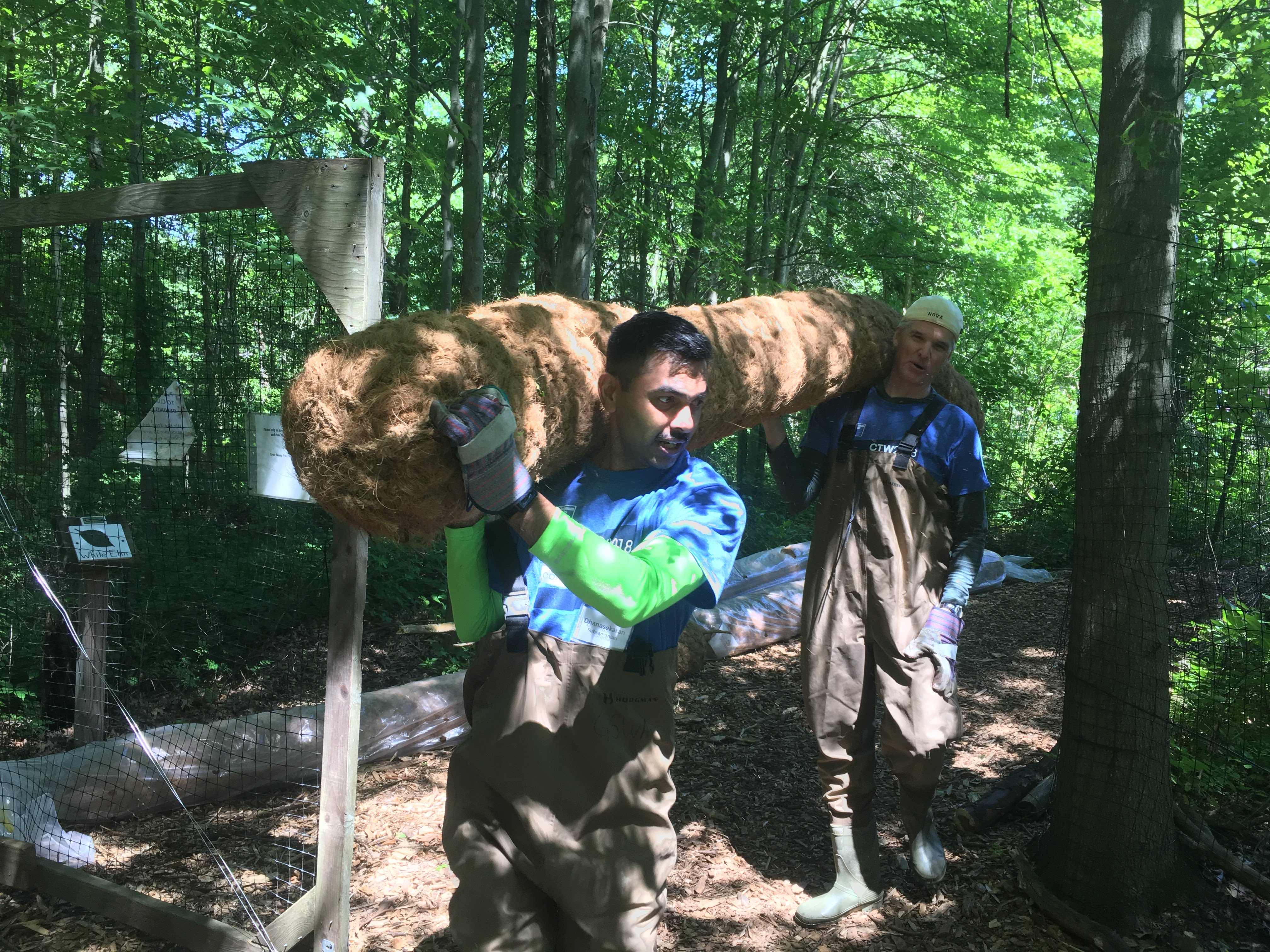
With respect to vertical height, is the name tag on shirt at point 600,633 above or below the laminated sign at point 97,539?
above

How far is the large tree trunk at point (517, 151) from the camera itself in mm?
8164

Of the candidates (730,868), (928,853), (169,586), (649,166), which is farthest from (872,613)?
(649,166)

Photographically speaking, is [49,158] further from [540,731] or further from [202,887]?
[540,731]

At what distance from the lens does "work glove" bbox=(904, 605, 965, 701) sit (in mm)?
3010

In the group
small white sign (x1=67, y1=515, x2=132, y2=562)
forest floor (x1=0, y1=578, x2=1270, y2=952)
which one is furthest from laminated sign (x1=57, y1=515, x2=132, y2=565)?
forest floor (x1=0, y1=578, x2=1270, y2=952)

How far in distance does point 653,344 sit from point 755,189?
10607mm

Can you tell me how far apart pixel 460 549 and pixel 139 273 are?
4.87 meters

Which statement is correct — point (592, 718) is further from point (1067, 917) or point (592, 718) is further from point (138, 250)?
point (138, 250)

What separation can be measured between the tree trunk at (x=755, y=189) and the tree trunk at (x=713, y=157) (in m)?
0.42

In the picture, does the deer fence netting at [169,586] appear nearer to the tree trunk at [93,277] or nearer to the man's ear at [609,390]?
the tree trunk at [93,277]

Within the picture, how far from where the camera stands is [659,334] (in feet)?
5.96

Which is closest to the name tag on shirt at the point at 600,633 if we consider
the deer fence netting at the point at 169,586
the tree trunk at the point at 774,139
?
the deer fence netting at the point at 169,586

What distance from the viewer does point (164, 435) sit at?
13.5 feet

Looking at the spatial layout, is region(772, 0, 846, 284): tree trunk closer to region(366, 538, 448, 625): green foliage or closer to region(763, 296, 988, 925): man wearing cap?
region(366, 538, 448, 625): green foliage
